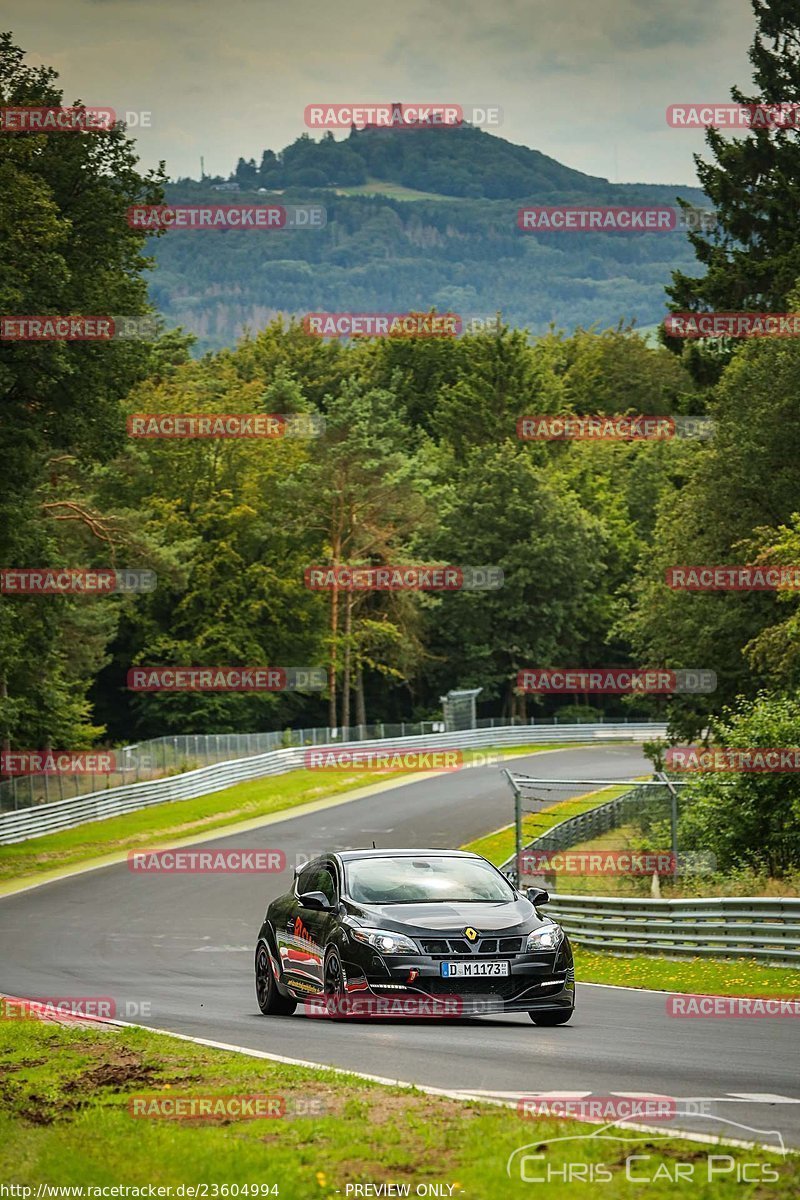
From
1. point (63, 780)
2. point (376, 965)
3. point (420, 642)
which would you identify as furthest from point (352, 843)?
point (420, 642)

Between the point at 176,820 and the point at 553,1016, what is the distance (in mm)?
39763

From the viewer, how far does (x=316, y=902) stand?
48.3ft

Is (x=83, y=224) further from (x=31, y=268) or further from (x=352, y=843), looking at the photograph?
(x=352, y=843)

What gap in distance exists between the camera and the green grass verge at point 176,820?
45500 millimetres

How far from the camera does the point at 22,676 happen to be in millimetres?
51281
